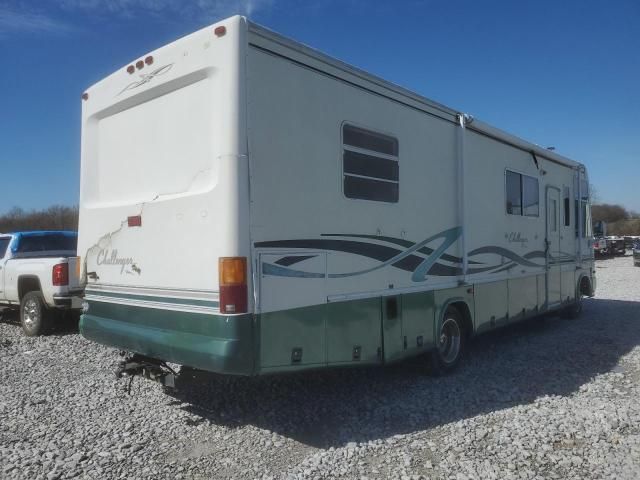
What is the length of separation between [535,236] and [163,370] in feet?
19.9

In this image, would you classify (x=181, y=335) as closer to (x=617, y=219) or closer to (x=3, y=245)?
(x=3, y=245)

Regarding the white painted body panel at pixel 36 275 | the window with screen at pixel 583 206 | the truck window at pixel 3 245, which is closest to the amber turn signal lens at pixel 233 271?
the white painted body panel at pixel 36 275

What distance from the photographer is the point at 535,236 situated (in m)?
8.41

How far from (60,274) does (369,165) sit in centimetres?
553

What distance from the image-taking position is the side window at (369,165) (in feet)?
16.1

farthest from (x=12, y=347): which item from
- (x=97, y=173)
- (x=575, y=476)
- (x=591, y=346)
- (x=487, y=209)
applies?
(x=591, y=346)

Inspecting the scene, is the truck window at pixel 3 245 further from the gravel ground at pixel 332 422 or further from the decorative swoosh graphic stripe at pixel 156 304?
the decorative swoosh graphic stripe at pixel 156 304

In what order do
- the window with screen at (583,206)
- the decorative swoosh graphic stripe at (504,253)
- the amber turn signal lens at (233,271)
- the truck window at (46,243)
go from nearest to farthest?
the amber turn signal lens at (233,271)
the decorative swoosh graphic stripe at (504,253)
the truck window at (46,243)
the window with screen at (583,206)

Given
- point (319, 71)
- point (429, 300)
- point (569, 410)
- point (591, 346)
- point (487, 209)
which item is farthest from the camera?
point (591, 346)

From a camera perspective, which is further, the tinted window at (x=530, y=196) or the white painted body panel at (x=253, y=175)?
the tinted window at (x=530, y=196)

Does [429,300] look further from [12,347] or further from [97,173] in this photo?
[12,347]

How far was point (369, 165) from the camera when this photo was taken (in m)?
5.13

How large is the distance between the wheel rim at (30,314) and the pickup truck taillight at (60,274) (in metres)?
0.82

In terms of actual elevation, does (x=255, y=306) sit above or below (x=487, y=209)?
below
